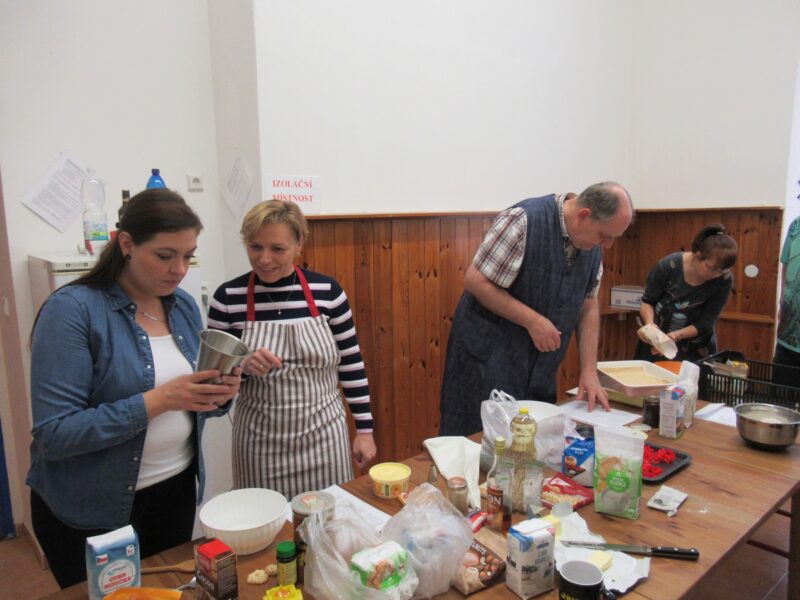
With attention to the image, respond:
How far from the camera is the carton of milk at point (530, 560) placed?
104 centimetres

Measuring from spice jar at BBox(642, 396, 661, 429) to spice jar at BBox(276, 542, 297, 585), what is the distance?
1.32 m

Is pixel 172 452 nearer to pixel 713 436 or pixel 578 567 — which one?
pixel 578 567

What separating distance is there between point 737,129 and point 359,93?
2687mm

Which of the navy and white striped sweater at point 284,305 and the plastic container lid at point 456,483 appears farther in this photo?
the navy and white striped sweater at point 284,305

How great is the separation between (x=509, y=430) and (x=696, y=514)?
469 mm

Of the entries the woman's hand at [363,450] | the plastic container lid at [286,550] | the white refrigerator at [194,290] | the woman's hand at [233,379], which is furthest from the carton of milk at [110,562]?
the white refrigerator at [194,290]

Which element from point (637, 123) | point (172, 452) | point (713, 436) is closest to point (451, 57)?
point (637, 123)

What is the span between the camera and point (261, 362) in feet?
5.22

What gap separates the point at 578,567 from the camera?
100 centimetres

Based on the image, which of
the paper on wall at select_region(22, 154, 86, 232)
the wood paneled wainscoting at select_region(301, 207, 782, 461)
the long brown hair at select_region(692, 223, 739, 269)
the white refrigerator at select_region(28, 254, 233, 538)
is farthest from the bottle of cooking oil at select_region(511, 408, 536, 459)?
the paper on wall at select_region(22, 154, 86, 232)

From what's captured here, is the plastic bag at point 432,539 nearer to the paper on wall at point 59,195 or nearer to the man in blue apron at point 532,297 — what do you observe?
the man in blue apron at point 532,297

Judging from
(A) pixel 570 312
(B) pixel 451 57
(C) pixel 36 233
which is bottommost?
(A) pixel 570 312

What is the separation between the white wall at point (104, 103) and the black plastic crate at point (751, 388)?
2.17 meters

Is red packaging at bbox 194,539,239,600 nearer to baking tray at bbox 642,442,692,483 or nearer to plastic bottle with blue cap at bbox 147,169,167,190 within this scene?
baking tray at bbox 642,442,692,483
